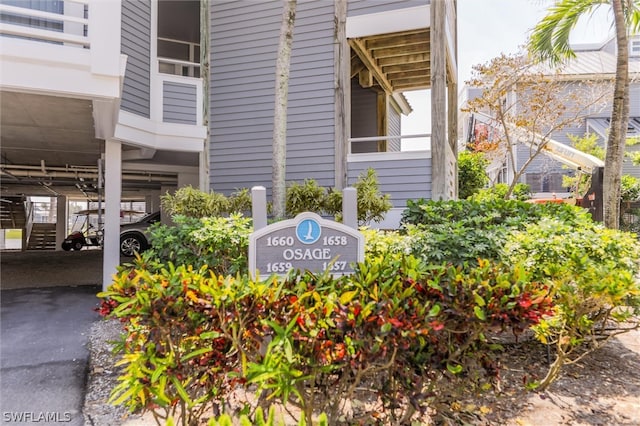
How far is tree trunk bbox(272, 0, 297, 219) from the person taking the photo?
185 inches

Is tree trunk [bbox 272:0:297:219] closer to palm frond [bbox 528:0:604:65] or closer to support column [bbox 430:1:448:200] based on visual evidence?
support column [bbox 430:1:448:200]

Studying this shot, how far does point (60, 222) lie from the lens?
16.1 metres

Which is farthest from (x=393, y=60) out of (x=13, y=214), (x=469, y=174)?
(x=13, y=214)

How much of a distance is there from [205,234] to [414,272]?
2811mm

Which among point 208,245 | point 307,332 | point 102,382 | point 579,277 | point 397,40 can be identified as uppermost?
point 397,40

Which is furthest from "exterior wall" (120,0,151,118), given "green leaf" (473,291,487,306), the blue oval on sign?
"green leaf" (473,291,487,306)

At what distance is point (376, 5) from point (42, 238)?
17.7m

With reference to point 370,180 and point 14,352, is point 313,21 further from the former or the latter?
point 14,352

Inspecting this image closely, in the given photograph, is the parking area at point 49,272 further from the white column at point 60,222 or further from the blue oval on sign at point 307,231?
the blue oval on sign at point 307,231

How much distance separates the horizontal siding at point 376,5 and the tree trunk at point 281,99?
2423 mm

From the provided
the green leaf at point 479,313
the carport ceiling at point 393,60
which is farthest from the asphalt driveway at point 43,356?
the carport ceiling at point 393,60

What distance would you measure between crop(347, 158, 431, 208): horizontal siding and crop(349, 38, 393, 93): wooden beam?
240 cm

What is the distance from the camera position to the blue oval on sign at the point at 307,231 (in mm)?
2688

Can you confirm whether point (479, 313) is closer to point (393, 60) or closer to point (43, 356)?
point (43, 356)
